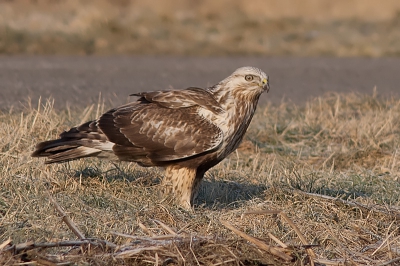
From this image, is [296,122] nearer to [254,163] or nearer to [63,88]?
[254,163]

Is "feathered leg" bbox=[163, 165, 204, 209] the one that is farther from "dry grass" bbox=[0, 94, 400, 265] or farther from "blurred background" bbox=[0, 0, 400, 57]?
"blurred background" bbox=[0, 0, 400, 57]

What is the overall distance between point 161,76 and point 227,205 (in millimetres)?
9292

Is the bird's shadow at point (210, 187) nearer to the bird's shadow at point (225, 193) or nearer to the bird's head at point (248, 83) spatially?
the bird's shadow at point (225, 193)

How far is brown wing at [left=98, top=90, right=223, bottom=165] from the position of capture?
5543mm

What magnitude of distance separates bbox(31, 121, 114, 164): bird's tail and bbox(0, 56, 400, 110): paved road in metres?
3.83

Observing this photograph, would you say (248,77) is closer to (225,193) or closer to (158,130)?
(158,130)

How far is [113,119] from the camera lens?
5.75 meters

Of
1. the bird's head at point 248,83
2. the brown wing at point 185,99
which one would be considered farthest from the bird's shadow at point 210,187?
the bird's head at point 248,83

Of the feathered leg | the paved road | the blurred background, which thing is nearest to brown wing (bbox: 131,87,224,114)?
the feathered leg

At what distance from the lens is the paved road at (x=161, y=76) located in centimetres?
1191

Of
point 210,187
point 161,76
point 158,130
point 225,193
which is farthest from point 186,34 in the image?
point 158,130

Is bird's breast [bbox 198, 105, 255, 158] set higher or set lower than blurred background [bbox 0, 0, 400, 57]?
higher

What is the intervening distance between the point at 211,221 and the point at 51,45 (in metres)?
14.1

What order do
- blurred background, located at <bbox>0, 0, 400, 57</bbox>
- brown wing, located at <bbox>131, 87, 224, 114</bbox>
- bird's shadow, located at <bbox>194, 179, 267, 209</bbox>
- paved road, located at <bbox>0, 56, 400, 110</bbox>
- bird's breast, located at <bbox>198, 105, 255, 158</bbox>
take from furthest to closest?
blurred background, located at <bbox>0, 0, 400, 57</bbox> → paved road, located at <bbox>0, 56, 400, 110</bbox> → bird's shadow, located at <bbox>194, 179, 267, 209</bbox> → brown wing, located at <bbox>131, 87, 224, 114</bbox> → bird's breast, located at <bbox>198, 105, 255, 158</bbox>
